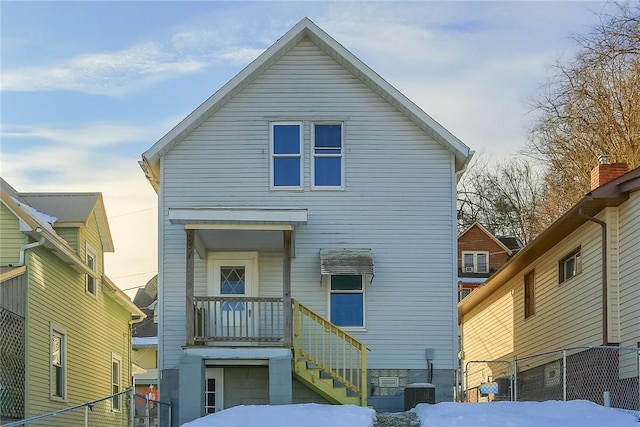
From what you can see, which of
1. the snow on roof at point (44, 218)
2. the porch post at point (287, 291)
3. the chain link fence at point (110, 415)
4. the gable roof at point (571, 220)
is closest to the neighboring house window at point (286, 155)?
the porch post at point (287, 291)

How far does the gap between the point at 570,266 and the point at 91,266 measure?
39.9ft

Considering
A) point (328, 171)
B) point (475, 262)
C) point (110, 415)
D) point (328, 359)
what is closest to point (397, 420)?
point (328, 359)

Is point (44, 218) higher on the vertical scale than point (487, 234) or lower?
lower

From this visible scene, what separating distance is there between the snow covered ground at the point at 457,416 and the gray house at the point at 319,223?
321cm

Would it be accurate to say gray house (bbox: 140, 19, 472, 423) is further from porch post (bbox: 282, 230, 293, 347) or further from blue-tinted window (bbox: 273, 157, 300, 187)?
porch post (bbox: 282, 230, 293, 347)

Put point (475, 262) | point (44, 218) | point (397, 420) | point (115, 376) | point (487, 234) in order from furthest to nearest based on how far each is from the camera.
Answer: point (475, 262) < point (487, 234) < point (115, 376) < point (44, 218) < point (397, 420)

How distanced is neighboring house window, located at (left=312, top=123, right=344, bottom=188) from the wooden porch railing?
9.12ft

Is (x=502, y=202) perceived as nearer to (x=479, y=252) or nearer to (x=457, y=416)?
(x=479, y=252)

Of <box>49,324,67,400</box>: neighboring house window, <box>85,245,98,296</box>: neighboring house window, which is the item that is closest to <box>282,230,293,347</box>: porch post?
<box>49,324,67,400</box>: neighboring house window

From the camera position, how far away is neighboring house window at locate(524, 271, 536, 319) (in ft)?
82.3

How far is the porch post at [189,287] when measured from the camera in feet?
59.9

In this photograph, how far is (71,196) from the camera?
83.0 ft

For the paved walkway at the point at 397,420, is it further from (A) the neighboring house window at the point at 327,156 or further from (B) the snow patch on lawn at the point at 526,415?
(A) the neighboring house window at the point at 327,156

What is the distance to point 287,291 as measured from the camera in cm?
1847
